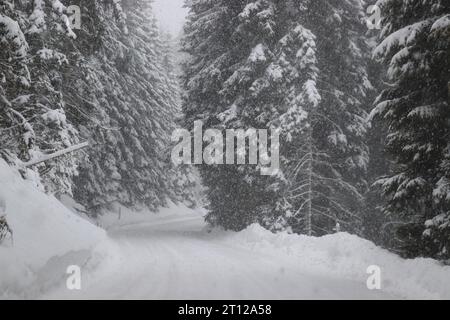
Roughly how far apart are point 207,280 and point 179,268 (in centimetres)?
193

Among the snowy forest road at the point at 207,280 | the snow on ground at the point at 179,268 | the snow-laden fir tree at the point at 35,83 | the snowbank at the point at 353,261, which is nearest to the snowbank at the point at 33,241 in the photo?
the snow on ground at the point at 179,268

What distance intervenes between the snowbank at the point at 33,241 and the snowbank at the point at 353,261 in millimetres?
5633

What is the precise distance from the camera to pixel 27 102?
A: 12695mm

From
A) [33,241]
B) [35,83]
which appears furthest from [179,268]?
[35,83]

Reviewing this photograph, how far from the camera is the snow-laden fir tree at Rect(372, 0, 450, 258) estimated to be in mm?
9383

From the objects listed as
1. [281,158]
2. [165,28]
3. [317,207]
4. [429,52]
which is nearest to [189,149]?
[281,158]

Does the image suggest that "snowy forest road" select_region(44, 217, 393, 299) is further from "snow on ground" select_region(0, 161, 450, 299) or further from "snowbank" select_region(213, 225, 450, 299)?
"snowbank" select_region(213, 225, 450, 299)

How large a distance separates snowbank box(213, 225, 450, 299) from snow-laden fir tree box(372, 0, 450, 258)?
72 cm

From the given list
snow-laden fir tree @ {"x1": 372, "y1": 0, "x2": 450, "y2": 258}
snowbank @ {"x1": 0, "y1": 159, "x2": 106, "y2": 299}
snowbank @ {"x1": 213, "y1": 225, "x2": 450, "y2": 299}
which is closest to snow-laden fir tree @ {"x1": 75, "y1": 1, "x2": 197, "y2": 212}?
snowbank @ {"x1": 213, "y1": 225, "x2": 450, "y2": 299}

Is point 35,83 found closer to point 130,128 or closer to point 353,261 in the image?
point 353,261

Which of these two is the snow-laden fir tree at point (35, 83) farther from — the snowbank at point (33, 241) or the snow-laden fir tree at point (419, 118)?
the snow-laden fir tree at point (419, 118)

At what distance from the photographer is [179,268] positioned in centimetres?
1156

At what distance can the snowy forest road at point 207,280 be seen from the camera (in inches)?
331
